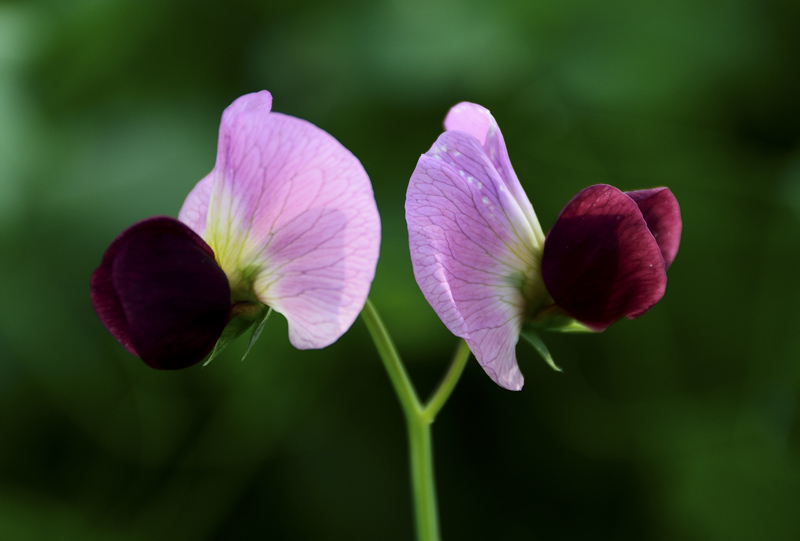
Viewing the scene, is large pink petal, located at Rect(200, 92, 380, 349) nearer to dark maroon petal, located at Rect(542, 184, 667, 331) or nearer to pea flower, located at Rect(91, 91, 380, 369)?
pea flower, located at Rect(91, 91, 380, 369)

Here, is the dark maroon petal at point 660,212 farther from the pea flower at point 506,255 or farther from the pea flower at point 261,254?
the pea flower at point 261,254

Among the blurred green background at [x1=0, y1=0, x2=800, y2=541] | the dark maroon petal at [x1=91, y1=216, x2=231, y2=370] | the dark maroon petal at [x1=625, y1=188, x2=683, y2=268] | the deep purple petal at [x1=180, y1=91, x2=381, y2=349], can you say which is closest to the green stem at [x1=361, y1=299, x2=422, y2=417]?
the deep purple petal at [x1=180, y1=91, x2=381, y2=349]

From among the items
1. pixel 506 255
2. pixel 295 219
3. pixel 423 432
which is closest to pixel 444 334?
pixel 423 432

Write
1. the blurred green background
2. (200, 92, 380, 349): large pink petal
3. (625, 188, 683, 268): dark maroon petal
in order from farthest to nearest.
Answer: the blurred green background, (625, 188, 683, 268): dark maroon petal, (200, 92, 380, 349): large pink petal

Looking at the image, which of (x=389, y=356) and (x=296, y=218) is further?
(x=389, y=356)

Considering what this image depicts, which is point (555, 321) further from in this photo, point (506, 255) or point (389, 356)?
point (389, 356)

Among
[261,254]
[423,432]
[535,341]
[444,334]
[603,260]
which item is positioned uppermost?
[261,254]

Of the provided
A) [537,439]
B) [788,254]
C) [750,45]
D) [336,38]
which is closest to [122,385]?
[537,439]
